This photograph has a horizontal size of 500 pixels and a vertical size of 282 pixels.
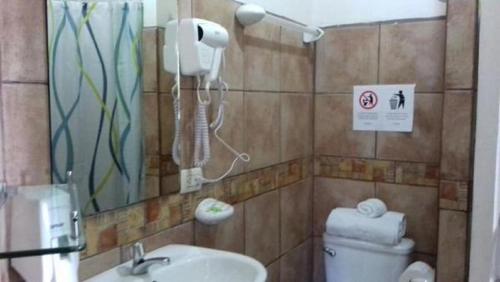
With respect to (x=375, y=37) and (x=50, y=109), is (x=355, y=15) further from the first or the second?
(x=50, y=109)

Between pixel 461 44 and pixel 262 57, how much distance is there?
31.3 inches

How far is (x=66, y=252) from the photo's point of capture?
0.66 meters

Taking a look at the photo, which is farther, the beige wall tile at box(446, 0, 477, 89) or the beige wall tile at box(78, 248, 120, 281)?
the beige wall tile at box(446, 0, 477, 89)

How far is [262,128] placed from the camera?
1824 millimetres

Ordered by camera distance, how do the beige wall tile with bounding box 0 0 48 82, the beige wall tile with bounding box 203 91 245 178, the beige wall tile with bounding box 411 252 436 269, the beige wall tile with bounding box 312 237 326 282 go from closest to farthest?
the beige wall tile with bounding box 0 0 48 82 < the beige wall tile with bounding box 203 91 245 178 < the beige wall tile with bounding box 411 252 436 269 < the beige wall tile with bounding box 312 237 326 282

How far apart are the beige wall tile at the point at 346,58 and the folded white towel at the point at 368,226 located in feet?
2.08

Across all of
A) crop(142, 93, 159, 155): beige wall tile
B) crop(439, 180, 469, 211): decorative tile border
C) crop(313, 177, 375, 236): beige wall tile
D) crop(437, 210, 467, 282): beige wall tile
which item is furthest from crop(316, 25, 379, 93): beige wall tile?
crop(142, 93, 159, 155): beige wall tile

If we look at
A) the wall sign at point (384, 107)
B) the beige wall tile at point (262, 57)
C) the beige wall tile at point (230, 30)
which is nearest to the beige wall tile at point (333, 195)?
the wall sign at point (384, 107)

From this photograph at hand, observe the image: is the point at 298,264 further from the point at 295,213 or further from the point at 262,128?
the point at 262,128

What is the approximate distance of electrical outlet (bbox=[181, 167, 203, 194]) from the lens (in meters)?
1.42

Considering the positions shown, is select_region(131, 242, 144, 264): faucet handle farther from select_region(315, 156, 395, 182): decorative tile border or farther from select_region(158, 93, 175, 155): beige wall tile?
select_region(315, 156, 395, 182): decorative tile border

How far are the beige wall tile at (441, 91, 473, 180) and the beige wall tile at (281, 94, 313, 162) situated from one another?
0.67 meters

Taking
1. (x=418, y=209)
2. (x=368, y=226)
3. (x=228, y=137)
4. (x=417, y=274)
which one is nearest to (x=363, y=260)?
(x=368, y=226)

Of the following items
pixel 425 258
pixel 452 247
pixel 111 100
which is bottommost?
pixel 425 258
